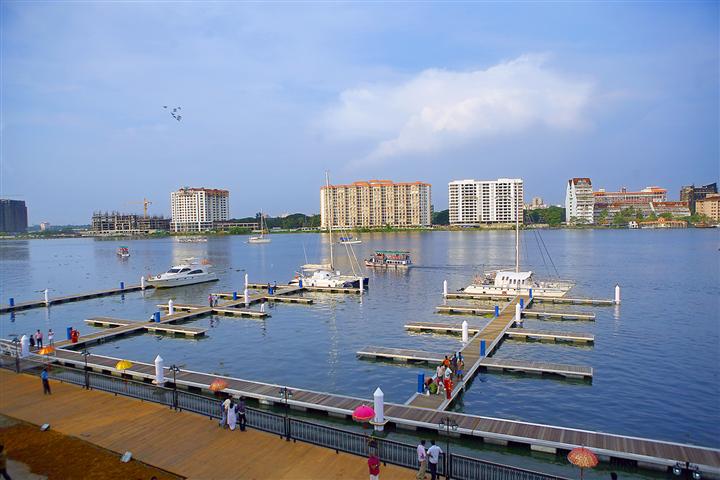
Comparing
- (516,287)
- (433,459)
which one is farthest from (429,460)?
(516,287)

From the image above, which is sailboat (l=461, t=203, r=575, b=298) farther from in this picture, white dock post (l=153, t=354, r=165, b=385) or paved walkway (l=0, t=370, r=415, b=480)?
paved walkway (l=0, t=370, r=415, b=480)

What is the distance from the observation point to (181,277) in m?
75.7

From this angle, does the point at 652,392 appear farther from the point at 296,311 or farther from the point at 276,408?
the point at 296,311

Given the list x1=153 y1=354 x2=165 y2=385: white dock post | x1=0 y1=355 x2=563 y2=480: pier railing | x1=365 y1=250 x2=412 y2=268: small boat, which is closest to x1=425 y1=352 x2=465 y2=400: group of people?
x1=0 y1=355 x2=563 y2=480: pier railing

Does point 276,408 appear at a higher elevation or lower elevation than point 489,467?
lower

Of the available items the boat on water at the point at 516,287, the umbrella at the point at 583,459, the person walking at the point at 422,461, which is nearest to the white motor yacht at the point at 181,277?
the boat on water at the point at 516,287

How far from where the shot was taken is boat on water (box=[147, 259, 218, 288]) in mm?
73375

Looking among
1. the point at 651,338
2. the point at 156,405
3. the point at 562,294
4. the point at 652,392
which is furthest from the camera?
the point at 562,294

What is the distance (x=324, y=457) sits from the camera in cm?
1677

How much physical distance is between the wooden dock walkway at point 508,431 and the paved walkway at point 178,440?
17.9 ft

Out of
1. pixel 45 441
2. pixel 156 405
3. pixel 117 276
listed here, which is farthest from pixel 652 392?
pixel 117 276

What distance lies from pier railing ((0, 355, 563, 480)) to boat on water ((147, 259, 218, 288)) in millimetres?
48748

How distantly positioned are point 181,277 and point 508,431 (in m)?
64.9

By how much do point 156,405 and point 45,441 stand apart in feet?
15.0
